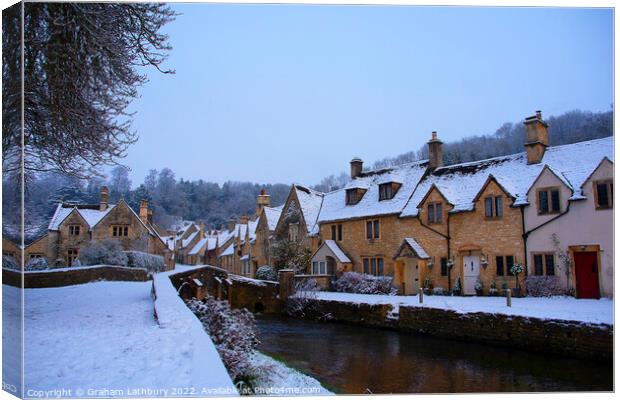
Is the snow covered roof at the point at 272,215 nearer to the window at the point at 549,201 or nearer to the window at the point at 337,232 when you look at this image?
the window at the point at 337,232

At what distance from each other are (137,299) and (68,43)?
5.67m

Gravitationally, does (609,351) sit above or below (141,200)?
below

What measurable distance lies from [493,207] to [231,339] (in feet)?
37.9

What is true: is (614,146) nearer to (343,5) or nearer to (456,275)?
(343,5)

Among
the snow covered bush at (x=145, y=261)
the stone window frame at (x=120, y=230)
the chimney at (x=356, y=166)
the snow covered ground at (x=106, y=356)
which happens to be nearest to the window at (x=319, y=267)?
the chimney at (x=356, y=166)

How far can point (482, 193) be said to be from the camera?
1695cm

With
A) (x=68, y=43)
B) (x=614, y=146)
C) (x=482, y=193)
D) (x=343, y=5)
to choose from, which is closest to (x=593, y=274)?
(x=614, y=146)

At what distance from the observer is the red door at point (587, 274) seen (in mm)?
10922

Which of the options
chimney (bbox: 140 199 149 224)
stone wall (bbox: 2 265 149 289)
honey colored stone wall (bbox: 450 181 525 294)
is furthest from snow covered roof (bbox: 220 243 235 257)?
honey colored stone wall (bbox: 450 181 525 294)

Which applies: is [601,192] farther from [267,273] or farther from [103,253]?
[267,273]

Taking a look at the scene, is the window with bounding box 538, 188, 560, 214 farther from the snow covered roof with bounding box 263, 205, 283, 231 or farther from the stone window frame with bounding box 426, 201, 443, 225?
the snow covered roof with bounding box 263, 205, 283, 231

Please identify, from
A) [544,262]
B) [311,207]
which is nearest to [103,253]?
[311,207]

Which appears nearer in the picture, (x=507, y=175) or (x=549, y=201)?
(x=549, y=201)

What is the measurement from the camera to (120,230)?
9.54 meters
